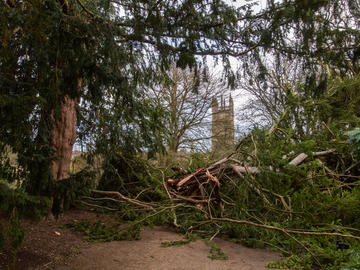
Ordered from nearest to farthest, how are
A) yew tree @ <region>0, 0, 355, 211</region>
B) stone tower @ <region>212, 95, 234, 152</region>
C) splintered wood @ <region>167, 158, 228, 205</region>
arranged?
yew tree @ <region>0, 0, 355, 211</region> → splintered wood @ <region>167, 158, 228, 205</region> → stone tower @ <region>212, 95, 234, 152</region>

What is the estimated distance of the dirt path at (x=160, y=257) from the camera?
3.11 metres

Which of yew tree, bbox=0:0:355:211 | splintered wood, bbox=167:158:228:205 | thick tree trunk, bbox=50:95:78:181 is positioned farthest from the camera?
splintered wood, bbox=167:158:228:205

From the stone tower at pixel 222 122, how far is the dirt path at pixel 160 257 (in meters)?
8.26

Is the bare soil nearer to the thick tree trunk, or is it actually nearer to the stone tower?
the thick tree trunk

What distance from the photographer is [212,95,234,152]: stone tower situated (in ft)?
39.8

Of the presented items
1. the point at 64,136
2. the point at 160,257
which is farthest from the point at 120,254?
the point at 64,136

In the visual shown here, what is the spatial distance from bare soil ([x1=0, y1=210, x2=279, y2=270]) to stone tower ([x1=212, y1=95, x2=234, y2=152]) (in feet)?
26.7

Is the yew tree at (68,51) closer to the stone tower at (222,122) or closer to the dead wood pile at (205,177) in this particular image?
the dead wood pile at (205,177)

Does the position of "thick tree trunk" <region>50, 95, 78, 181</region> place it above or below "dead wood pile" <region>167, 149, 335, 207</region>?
above

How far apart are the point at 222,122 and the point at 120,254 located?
955cm

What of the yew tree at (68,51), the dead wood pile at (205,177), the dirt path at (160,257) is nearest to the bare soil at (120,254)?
the dirt path at (160,257)

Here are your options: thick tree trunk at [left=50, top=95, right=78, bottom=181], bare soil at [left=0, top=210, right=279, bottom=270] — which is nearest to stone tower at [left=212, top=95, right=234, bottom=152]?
thick tree trunk at [left=50, top=95, right=78, bottom=181]

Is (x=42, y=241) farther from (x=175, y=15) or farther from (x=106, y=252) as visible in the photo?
(x=175, y=15)

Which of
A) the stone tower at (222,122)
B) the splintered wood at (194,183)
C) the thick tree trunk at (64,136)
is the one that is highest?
the stone tower at (222,122)
